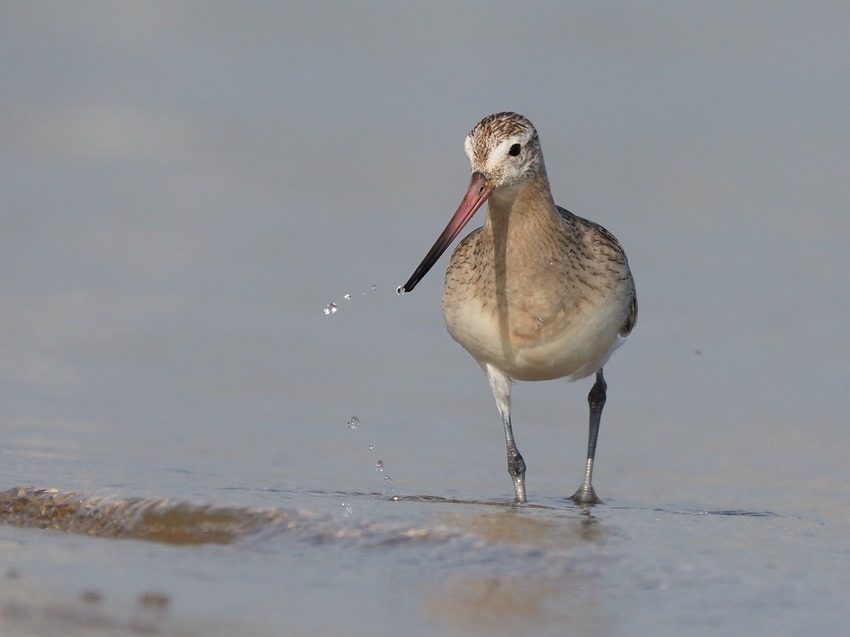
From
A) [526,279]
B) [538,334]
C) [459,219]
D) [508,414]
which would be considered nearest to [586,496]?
[508,414]

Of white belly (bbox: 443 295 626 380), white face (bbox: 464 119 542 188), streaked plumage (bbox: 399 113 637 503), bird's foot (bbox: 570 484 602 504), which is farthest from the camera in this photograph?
bird's foot (bbox: 570 484 602 504)

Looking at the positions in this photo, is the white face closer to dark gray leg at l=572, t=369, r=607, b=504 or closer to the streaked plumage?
the streaked plumage

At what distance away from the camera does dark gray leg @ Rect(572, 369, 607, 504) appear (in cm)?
867

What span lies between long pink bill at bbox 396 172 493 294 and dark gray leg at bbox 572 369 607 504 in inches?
71.2

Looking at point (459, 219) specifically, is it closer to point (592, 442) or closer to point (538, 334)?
point (538, 334)

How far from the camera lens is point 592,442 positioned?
29.9 feet

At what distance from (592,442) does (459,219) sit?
208 cm

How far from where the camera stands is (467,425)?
11.3m

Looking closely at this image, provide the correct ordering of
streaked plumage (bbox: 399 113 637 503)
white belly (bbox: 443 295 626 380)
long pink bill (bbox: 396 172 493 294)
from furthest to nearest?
white belly (bbox: 443 295 626 380) < streaked plumage (bbox: 399 113 637 503) < long pink bill (bbox: 396 172 493 294)

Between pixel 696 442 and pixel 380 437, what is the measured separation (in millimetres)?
2263

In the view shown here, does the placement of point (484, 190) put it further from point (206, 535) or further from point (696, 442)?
point (696, 442)

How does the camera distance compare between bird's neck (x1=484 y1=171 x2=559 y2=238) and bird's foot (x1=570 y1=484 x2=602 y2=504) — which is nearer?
bird's neck (x1=484 y1=171 x2=559 y2=238)

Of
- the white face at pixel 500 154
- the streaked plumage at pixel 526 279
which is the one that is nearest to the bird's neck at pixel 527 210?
the streaked plumage at pixel 526 279

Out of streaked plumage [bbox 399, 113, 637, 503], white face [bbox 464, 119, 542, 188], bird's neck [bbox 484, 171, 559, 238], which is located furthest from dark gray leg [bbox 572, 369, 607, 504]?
white face [bbox 464, 119, 542, 188]
